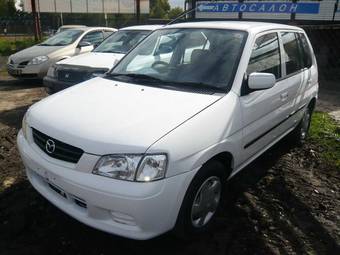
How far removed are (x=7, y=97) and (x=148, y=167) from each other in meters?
6.87

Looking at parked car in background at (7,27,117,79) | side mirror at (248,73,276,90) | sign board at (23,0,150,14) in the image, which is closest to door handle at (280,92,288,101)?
side mirror at (248,73,276,90)

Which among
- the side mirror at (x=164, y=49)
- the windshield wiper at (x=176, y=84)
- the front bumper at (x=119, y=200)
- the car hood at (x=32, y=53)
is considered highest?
the side mirror at (x=164, y=49)

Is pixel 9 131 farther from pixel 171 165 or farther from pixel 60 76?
pixel 171 165

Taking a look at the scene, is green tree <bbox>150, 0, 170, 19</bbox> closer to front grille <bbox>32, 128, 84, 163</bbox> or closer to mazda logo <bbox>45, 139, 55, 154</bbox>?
front grille <bbox>32, 128, 84, 163</bbox>

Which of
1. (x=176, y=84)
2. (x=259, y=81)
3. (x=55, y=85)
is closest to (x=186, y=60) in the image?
(x=176, y=84)

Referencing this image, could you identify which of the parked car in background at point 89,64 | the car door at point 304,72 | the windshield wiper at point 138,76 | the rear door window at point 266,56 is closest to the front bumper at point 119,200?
the windshield wiper at point 138,76

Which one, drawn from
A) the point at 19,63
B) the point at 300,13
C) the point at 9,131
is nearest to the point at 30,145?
the point at 9,131

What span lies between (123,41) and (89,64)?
1.37m

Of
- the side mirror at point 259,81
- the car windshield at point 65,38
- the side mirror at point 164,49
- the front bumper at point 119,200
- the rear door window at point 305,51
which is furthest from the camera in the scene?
the car windshield at point 65,38

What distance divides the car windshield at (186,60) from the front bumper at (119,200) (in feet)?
3.63

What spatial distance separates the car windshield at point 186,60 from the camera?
3.55 meters

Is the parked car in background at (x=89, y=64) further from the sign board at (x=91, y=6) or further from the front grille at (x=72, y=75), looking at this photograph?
the sign board at (x=91, y=6)

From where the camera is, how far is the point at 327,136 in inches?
236

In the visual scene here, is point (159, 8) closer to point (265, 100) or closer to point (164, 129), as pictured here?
point (265, 100)
